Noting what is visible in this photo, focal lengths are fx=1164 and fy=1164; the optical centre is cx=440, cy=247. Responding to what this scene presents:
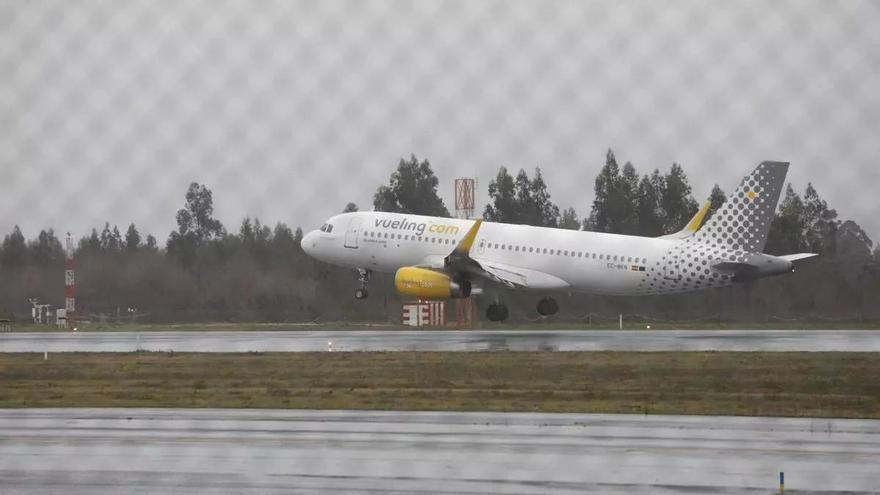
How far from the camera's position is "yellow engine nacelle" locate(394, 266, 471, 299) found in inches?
1496

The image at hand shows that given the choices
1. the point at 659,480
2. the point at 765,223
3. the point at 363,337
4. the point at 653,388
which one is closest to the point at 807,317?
the point at 765,223

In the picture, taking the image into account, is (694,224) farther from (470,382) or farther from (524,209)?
(470,382)

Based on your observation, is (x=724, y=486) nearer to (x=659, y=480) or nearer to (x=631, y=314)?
(x=659, y=480)

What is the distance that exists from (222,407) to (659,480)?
9.51 metres

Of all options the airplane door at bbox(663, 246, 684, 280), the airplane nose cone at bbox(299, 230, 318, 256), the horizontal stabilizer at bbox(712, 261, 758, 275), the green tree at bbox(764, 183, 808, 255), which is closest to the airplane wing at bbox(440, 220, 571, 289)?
the airplane door at bbox(663, 246, 684, 280)

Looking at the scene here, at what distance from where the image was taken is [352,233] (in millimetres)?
43750

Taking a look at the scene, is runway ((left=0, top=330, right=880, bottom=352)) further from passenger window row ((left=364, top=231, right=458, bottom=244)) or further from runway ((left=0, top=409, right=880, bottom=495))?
runway ((left=0, top=409, right=880, bottom=495))

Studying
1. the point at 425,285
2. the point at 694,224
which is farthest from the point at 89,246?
the point at 694,224

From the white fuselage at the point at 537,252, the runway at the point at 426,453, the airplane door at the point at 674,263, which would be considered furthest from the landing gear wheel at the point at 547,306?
the runway at the point at 426,453

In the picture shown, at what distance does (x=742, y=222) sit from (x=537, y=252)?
23.3 ft

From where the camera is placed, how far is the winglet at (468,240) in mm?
38031

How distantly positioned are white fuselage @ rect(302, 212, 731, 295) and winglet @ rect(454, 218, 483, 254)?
292 centimetres

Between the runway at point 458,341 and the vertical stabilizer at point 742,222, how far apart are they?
2.92m

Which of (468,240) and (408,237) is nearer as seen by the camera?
(468,240)
